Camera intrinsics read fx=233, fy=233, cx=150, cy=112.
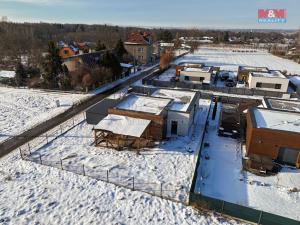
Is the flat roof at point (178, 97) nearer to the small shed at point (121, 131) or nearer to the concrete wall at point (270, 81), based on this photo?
the small shed at point (121, 131)

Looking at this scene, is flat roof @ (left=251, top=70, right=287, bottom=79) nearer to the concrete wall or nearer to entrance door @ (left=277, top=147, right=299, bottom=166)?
the concrete wall

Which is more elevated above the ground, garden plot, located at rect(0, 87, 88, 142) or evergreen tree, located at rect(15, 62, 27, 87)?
evergreen tree, located at rect(15, 62, 27, 87)

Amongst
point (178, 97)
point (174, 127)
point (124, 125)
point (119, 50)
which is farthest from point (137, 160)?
point (119, 50)

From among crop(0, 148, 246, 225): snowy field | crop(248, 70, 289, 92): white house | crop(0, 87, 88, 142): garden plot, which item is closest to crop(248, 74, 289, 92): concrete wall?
crop(248, 70, 289, 92): white house

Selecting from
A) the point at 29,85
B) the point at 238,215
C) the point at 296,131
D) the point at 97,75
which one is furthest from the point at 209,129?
the point at 29,85

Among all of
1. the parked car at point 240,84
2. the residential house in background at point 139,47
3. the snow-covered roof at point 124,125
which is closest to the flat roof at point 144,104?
the snow-covered roof at point 124,125

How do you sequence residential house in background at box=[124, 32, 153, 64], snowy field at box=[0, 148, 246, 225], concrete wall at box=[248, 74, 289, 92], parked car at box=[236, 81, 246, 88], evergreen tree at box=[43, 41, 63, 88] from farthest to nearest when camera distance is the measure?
residential house in background at box=[124, 32, 153, 64]
parked car at box=[236, 81, 246, 88]
concrete wall at box=[248, 74, 289, 92]
evergreen tree at box=[43, 41, 63, 88]
snowy field at box=[0, 148, 246, 225]
